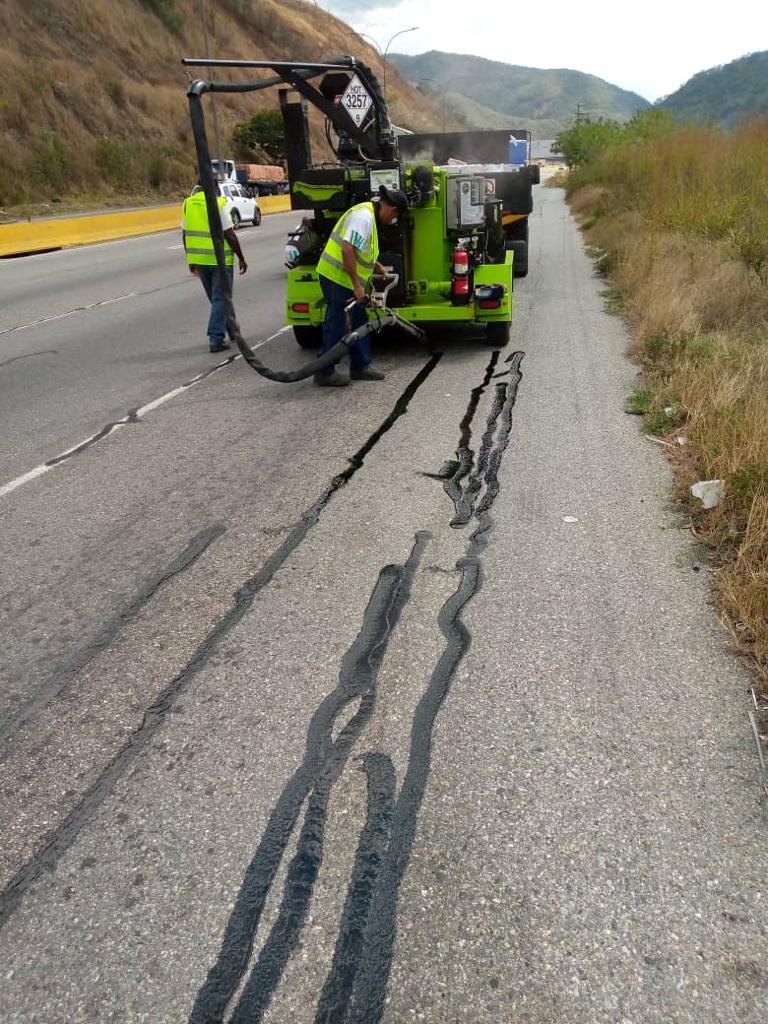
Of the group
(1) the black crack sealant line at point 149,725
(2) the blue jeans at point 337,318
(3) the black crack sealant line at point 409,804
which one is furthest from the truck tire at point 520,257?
(3) the black crack sealant line at point 409,804

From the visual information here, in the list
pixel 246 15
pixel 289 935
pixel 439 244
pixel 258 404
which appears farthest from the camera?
pixel 246 15

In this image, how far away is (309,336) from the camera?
26.9ft

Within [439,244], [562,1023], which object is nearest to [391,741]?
[562,1023]

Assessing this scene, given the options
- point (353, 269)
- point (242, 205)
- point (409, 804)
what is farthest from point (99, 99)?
point (409, 804)

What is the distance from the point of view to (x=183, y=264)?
53.1ft

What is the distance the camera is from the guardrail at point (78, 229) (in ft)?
62.8

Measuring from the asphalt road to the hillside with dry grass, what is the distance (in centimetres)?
2928

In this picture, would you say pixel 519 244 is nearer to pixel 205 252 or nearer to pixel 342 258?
pixel 205 252

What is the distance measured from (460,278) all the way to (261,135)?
4433cm

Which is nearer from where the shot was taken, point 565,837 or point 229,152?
point 565,837

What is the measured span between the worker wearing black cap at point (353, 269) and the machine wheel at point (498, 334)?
58.0 inches

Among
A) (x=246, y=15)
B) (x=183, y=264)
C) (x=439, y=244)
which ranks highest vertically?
(x=246, y=15)

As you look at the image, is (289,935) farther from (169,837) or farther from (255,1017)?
(169,837)

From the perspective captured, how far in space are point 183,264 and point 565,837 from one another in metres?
15.8
